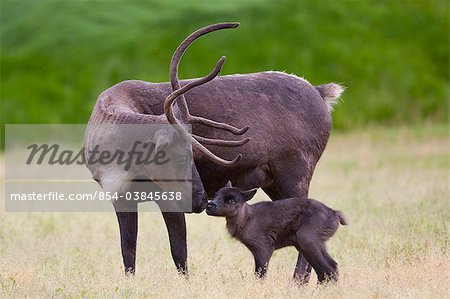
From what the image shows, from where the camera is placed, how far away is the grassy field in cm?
807

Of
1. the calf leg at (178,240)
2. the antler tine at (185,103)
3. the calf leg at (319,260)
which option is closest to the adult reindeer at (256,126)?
the calf leg at (178,240)

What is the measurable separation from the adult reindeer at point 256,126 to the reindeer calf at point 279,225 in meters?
0.43

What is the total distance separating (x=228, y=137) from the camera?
926 centimetres

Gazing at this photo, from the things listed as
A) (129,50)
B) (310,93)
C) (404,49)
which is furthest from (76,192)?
(404,49)

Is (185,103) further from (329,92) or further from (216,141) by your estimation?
(329,92)

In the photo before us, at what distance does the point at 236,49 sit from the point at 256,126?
66.5 feet

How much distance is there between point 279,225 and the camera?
858 cm

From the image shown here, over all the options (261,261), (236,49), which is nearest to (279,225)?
(261,261)

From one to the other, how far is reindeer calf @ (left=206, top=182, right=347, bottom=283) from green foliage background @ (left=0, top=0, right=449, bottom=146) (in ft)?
59.5

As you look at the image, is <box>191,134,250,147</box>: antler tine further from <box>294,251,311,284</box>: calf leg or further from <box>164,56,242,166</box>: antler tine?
<box>294,251,311,284</box>: calf leg

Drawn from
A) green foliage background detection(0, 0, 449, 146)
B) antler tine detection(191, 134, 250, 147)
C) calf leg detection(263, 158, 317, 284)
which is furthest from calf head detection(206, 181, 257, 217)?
green foliage background detection(0, 0, 449, 146)

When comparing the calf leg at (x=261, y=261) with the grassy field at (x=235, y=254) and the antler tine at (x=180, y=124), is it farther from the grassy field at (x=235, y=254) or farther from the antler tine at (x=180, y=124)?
the antler tine at (x=180, y=124)

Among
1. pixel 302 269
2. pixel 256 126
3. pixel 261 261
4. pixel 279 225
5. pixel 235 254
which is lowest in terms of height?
pixel 235 254

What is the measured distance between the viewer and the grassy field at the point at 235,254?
807cm
